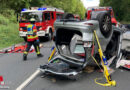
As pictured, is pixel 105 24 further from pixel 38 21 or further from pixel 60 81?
pixel 38 21

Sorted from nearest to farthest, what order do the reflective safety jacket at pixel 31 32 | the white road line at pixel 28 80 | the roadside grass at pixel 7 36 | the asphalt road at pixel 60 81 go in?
the asphalt road at pixel 60 81 → the white road line at pixel 28 80 → the reflective safety jacket at pixel 31 32 → the roadside grass at pixel 7 36

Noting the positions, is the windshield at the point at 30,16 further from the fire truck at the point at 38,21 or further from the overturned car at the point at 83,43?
the overturned car at the point at 83,43

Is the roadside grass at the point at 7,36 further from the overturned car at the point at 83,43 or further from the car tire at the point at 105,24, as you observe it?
the car tire at the point at 105,24

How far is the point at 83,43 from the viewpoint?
196 inches

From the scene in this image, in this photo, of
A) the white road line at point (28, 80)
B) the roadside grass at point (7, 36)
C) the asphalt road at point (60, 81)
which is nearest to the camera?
the asphalt road at point (60, 81)

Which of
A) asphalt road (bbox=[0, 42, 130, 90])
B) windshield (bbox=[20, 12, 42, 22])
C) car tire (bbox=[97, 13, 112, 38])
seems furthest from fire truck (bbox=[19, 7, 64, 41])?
car tire (bbox=[97, 13, 112, 38])

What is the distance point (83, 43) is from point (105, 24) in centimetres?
91

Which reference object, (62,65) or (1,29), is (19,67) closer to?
(62,65)

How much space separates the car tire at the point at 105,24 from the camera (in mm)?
5027

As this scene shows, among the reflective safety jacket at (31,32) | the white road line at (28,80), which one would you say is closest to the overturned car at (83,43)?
the white road line at (28,80)

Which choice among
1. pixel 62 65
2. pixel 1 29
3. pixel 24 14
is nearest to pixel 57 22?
pixel 62 65

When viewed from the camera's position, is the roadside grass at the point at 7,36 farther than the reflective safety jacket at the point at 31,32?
Yes

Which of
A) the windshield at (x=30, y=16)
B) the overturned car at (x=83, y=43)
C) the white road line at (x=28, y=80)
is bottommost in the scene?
the white road line at (x=28, y=80)

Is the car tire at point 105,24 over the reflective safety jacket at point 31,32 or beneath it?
over
